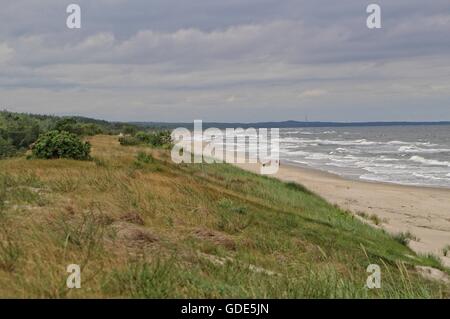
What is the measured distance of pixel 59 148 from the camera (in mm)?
18391

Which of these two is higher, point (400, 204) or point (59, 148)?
point (59, 148)

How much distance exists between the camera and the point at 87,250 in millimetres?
6426

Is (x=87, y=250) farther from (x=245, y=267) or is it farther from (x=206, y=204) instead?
(x=206, y=204)

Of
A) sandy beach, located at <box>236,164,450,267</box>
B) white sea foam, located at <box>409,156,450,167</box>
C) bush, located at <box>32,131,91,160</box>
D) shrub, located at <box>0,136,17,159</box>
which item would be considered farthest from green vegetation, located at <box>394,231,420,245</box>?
white sea foam, located at <box>409,156,450,167</box>

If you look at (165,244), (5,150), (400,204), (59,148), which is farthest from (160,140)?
(165,244)

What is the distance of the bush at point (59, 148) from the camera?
18266mm

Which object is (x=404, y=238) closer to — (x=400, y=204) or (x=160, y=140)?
(x=400, y=204)

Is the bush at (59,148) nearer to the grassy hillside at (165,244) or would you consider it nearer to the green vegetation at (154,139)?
the grassy hillside at (165,244)

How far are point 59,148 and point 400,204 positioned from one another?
1785 centimetres

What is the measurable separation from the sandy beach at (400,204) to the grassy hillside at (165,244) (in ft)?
9.90

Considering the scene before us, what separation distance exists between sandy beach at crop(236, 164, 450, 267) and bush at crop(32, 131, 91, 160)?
39.3ft

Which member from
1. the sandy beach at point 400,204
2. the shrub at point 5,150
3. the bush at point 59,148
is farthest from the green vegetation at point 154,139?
the bush at point 59,148

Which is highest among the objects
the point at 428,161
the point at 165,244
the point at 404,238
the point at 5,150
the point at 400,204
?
the point at 5,150
